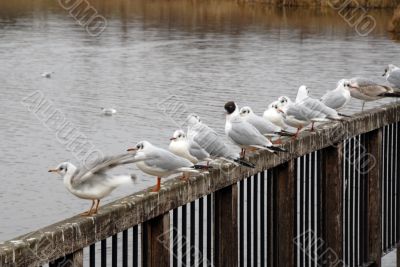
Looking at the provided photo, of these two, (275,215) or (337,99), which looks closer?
(275,215)

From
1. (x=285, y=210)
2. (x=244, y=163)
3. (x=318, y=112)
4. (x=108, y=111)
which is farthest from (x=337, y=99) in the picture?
(x=108, y=111)

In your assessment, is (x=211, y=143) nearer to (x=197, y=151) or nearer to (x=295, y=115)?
(x=197, y=151)

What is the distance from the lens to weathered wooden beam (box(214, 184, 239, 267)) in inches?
233

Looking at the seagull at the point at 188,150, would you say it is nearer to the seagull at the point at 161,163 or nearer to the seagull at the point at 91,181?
the seagull at the point at 161,163

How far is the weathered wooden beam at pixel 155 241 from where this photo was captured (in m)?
5.20

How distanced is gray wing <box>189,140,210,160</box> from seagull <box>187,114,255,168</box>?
48mm

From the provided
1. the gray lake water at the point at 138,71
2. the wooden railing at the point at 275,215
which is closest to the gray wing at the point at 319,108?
the wooden railing at the point at 275,215

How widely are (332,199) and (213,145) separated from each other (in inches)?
52.0

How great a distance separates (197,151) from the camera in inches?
248

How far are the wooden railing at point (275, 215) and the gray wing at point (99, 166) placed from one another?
7.6 inches

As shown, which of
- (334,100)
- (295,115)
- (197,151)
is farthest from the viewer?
(334,100)

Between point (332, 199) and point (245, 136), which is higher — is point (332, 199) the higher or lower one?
the lower one

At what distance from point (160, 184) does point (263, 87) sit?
23717 mm

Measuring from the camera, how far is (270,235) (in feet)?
21.7
